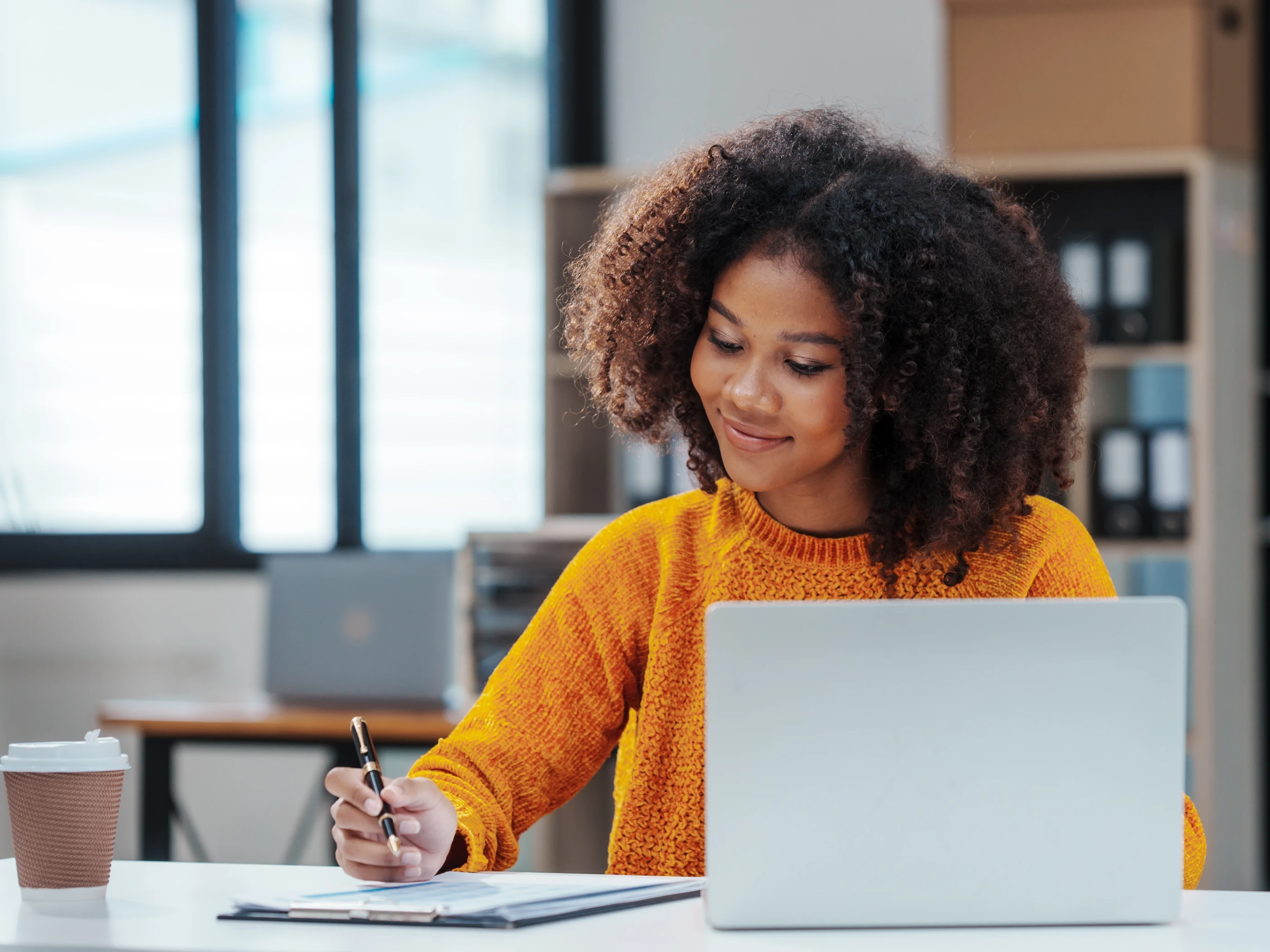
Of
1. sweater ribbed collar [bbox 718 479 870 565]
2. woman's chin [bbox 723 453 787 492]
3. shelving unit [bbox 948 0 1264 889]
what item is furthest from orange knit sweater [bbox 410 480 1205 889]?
shelving unit [bbox 948 0 1264 889]

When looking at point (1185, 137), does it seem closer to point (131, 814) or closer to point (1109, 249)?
point (1109, 249)

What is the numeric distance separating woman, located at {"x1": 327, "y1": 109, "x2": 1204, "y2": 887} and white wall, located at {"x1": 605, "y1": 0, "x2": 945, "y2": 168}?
2096mm

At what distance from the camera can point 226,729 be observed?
2693mm

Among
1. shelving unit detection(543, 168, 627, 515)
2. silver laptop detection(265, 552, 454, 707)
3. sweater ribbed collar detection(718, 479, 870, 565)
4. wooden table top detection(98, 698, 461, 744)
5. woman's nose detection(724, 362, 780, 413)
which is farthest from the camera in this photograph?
shelving unit detection(543, 168, 627, 515)

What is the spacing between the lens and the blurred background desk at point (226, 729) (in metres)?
2.61

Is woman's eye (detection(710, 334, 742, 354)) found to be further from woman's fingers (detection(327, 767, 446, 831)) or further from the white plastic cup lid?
the white plastic cup lid

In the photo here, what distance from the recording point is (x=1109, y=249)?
2900 millimetres

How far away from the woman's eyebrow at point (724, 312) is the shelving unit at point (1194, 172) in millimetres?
1707

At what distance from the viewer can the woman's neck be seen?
138 cm

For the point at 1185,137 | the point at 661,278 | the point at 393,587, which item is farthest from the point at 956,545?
the point at 1185,137

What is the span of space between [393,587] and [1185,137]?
6.04 feet

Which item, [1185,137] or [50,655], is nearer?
[1185,137]

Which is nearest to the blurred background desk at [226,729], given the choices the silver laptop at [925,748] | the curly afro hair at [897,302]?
the curly afro hair at [897,302]

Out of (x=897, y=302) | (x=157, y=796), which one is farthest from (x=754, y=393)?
(x=157, y=796)
